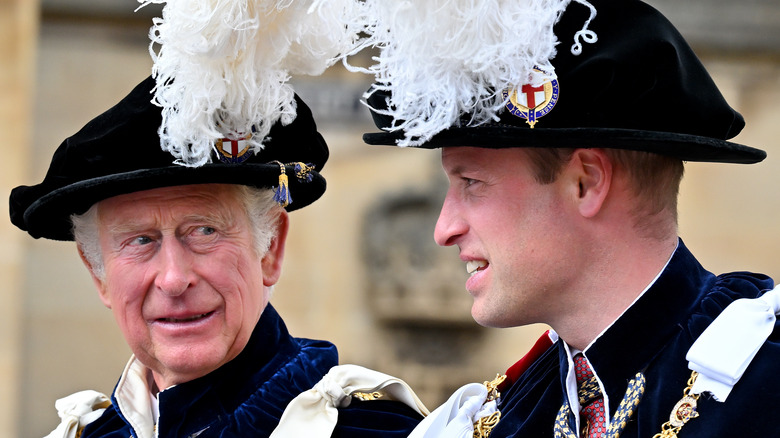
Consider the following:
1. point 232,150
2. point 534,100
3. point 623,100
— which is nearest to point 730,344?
point 623,100

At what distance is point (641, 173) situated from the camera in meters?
2.43

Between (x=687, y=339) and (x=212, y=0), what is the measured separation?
1.47m

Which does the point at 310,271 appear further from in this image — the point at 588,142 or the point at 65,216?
the point at 588,142

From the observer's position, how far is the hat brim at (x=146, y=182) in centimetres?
298

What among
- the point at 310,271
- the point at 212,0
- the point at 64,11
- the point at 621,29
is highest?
the point at 64,11

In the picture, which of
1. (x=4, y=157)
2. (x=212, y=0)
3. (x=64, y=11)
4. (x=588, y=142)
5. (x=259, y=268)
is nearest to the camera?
(x=588, y=142)

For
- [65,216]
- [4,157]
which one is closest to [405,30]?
[65,216]

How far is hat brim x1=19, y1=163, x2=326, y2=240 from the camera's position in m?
2.98

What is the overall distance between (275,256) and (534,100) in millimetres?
1217

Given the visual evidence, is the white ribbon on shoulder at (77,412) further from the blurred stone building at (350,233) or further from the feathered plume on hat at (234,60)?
the blurred stone building at (350,233)

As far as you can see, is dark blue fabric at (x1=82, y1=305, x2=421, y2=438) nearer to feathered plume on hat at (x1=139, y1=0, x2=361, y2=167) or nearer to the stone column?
feathered plume on hat at (x1=139, y1=0, x2=361, y2=167)

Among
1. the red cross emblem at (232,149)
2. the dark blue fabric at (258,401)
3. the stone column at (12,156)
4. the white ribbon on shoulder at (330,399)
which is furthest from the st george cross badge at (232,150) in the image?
the stone column at (12,156)

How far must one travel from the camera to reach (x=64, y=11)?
264 inches

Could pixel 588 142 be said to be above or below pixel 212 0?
below
